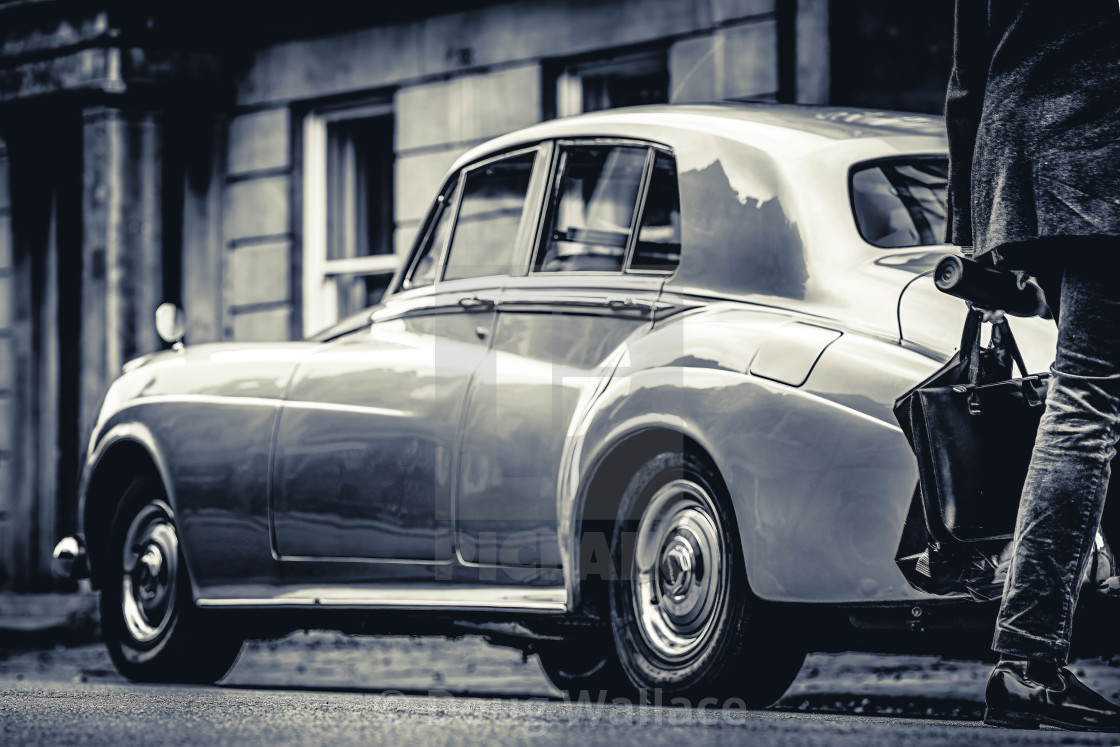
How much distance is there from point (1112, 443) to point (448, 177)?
11.5 ft

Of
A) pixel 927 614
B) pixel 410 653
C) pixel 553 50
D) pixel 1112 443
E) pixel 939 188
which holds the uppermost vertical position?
pixel 553 50

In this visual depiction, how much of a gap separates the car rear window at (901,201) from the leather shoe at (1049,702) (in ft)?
5.47

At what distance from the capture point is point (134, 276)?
46.5ft

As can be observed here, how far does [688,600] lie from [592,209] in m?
1.45

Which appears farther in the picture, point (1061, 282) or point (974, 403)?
point (974, 403)

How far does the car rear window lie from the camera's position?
5.41m

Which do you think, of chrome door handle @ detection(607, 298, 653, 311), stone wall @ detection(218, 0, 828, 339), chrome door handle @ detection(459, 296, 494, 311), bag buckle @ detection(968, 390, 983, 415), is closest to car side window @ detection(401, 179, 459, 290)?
chrome door handle @ detection(459, 296, 494, 311)

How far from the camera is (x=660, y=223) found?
5926 millimetres

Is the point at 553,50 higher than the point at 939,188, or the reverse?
the point at 553,50

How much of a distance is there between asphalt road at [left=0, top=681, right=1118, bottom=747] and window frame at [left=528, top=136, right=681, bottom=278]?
4.66ft

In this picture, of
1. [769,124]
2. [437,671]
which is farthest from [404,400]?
[437,671]

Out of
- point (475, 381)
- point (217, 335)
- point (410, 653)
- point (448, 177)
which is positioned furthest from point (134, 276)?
point (475, 381)

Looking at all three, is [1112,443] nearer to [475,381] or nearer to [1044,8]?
[1044,8]

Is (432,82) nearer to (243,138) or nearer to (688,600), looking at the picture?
(243,138)
